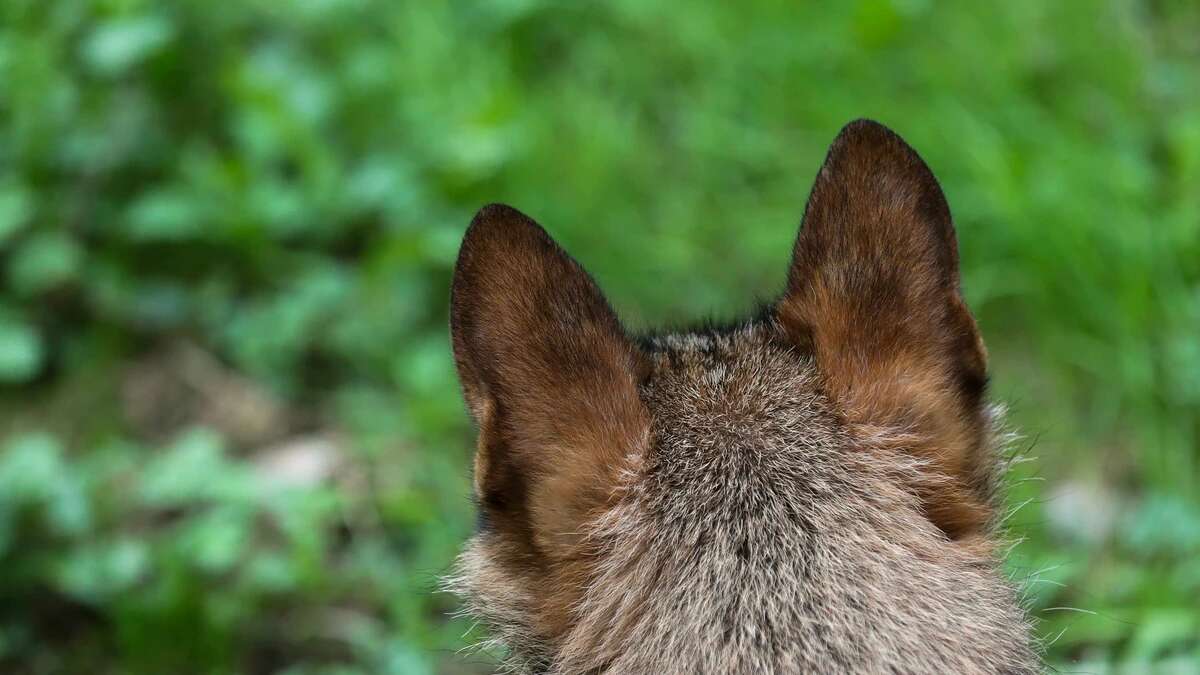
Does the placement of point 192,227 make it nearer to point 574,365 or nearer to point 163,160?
point 163,160

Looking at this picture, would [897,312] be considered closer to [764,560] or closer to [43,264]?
[764,560]

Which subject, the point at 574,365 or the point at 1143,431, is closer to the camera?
the point at 574,365

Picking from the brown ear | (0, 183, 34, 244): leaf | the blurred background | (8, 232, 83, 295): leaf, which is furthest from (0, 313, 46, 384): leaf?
the brown ear

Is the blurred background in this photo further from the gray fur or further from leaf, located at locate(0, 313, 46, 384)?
the gray fur

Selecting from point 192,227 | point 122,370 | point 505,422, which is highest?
point 192,227

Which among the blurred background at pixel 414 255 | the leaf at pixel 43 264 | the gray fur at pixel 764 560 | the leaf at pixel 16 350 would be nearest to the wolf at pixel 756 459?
the gray fur at pixel 764 560

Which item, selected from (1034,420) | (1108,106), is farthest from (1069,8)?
(1034,420)

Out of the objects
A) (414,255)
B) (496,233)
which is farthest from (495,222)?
(414,255)
